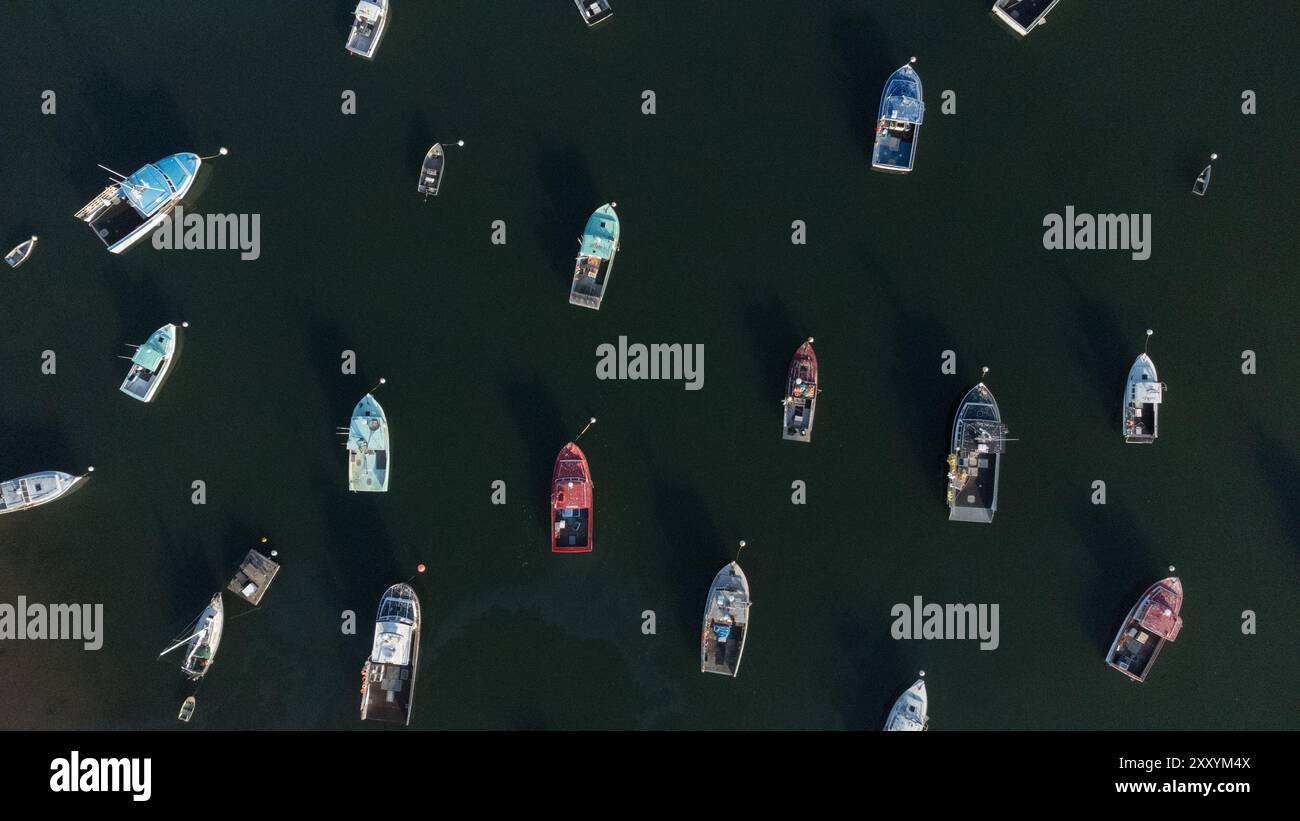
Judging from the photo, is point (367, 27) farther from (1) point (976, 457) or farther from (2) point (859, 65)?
(1) point (976, 457)

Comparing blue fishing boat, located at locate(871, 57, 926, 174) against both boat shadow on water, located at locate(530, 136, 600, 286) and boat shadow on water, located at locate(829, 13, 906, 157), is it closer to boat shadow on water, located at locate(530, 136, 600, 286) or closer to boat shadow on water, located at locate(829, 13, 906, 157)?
boat shadow on water, located at locate(829, 13, 906, 157)

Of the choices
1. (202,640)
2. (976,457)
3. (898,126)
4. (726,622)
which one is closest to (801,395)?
(976,457)

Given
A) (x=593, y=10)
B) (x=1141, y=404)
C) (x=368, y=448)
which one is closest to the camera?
(x=1141, y=404)

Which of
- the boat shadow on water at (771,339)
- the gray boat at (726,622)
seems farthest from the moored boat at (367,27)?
the gray boat at (726,622)

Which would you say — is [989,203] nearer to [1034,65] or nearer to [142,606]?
[1034,65]

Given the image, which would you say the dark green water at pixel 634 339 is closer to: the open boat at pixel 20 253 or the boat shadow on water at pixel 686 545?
the boat shadow on water at pixel 686 545

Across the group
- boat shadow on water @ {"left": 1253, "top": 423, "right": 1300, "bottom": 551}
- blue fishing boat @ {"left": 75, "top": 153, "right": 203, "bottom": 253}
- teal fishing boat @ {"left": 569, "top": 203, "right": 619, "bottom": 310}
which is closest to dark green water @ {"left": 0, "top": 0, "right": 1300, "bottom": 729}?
boat shadow on water @ {"left": 1253, "top": 423, "right": 1300, "bottom": 551}
